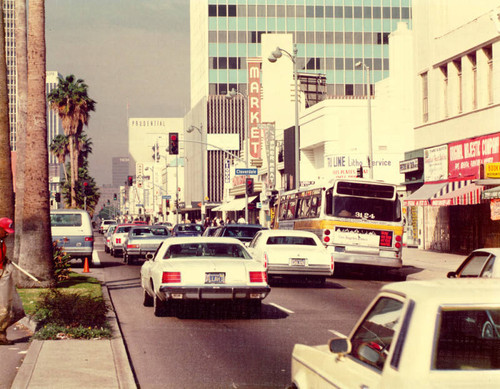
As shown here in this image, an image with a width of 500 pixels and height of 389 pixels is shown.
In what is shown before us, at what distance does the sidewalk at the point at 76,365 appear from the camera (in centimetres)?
875

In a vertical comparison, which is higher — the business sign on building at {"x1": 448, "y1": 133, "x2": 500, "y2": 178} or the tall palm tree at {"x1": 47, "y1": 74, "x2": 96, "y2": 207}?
the tall palm tree at {"x1": 47, "y1": 74, "x2": 96, "y2": 207}

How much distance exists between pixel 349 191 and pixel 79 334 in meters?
15.9

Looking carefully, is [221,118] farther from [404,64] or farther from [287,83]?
[404,64]

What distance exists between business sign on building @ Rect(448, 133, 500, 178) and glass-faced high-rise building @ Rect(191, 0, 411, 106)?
66.6 meters

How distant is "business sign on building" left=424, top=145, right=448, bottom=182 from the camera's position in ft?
115

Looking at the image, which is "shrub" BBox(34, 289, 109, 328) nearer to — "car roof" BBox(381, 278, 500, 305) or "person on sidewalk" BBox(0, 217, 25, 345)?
"person on sidewalk" BBox(0, 217, 25, 345)

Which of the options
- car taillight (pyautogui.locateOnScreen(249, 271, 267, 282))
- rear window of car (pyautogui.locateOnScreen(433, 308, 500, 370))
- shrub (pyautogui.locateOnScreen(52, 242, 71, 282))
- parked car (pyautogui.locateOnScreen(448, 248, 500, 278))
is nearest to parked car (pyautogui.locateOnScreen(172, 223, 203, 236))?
shrub (pyautogui.locateOnScreen(52, 242, 71, 282))

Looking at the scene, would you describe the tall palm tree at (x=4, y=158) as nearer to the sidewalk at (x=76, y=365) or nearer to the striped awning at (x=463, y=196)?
the sidewalk at (x=76, y=365)

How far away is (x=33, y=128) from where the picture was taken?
19.4 metres

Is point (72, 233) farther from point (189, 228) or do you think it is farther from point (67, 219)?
point (189, 228)

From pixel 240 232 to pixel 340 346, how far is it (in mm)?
22500

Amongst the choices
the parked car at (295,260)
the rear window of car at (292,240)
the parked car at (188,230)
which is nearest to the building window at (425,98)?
the parked car at (188,230)

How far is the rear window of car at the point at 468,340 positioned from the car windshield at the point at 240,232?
73.9ft

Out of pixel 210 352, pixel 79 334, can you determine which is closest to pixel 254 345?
pixel 210 352
